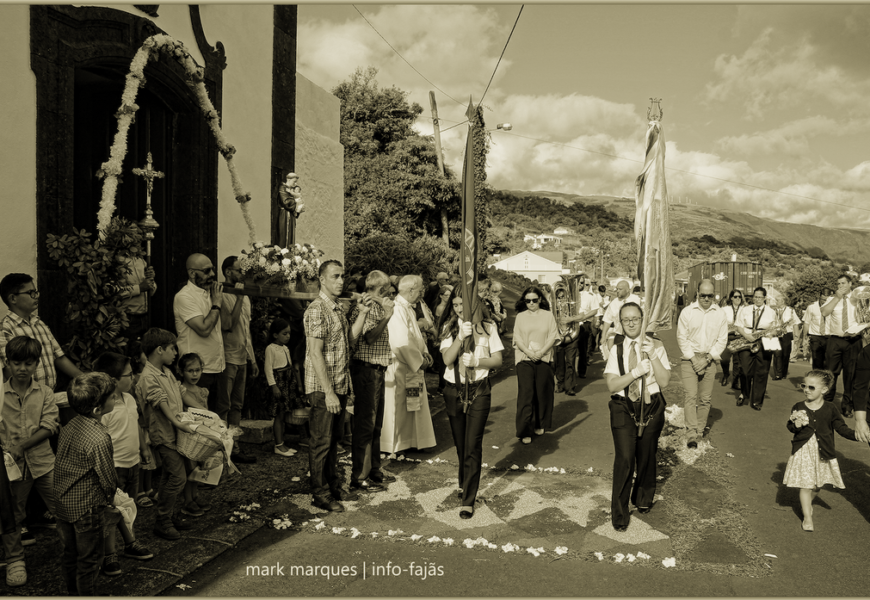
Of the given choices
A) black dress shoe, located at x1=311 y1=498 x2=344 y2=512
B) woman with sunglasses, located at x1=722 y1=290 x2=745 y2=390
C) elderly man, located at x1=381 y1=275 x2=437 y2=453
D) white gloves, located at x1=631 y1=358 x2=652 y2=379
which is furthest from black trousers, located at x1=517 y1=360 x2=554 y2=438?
woman with sunglasses, located at x1=722 y1=290 x2=745 y2=390

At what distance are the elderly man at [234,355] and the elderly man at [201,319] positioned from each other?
302 mm

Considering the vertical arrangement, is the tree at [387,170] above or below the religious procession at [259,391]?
above

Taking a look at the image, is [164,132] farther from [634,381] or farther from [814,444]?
[814,444]

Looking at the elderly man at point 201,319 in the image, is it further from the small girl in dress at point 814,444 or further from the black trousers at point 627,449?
the small girl in dress at point 814,444

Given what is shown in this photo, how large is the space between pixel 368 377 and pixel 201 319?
168 centimetres

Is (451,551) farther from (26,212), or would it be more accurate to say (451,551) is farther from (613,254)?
(613,254)

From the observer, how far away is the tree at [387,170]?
2755 cm

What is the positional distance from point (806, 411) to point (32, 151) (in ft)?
22.8

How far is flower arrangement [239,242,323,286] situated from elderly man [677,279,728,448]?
14.8 ft

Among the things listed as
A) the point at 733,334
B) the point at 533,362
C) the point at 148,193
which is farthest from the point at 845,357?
the point at 148,193

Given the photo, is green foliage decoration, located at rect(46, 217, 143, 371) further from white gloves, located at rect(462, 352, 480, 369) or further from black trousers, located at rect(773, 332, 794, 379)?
black trousers, located at rect(773, 332, 794, 379)

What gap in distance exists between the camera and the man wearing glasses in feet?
15.9

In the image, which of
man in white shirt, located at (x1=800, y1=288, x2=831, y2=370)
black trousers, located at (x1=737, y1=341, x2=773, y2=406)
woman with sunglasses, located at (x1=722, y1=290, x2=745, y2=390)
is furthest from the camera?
woman with sunglasses, located at (x1=722, y1=290, x2=745, y2=390)

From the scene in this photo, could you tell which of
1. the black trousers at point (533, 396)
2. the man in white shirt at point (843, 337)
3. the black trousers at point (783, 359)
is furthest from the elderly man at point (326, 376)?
the black trousers at point (783, 359)
